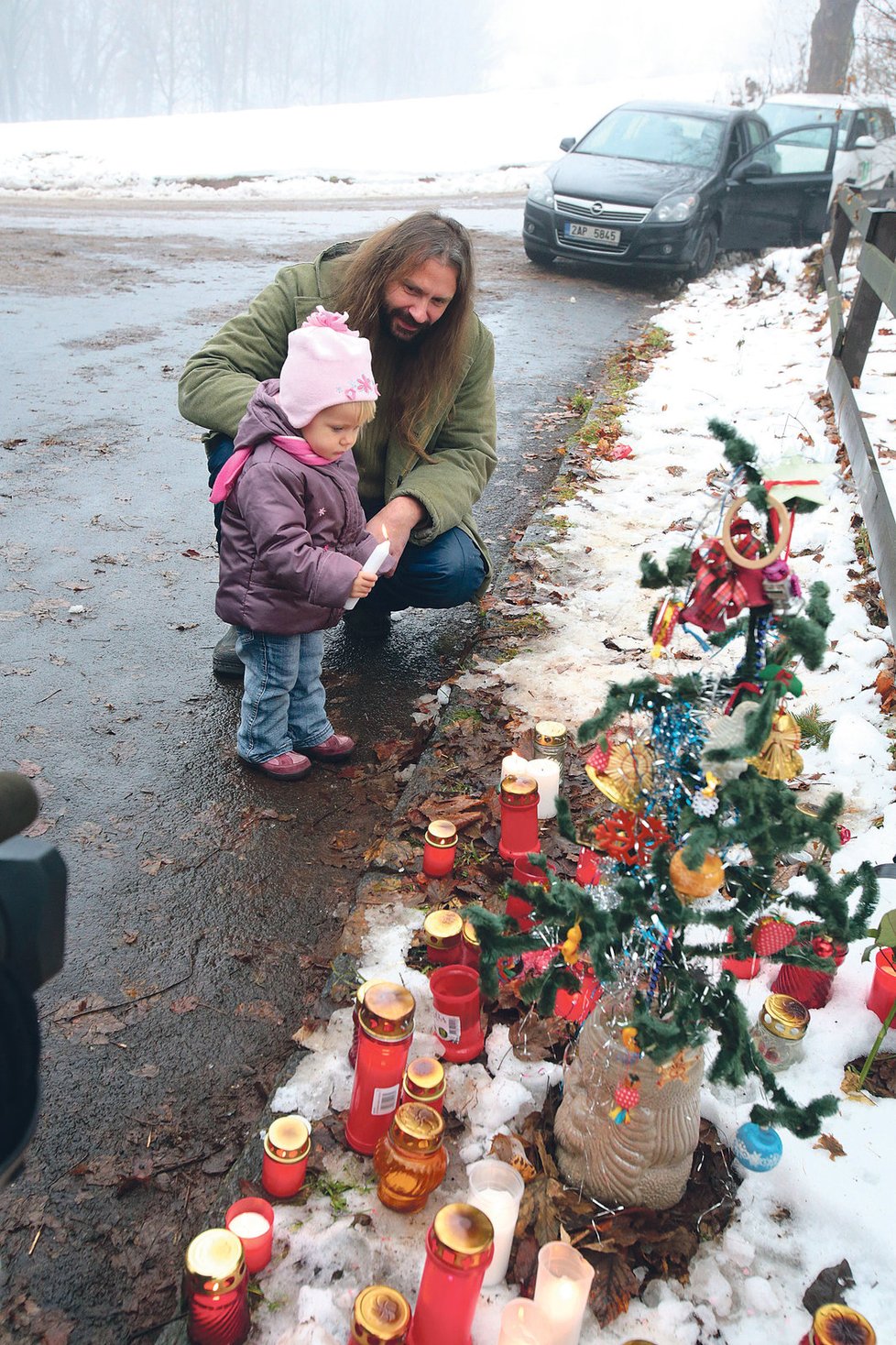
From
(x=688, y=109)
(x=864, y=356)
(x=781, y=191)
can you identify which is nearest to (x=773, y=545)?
(x=864, y=356)

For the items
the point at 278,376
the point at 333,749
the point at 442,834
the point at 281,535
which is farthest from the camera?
the point at 278,376

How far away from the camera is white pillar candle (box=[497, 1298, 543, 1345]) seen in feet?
5.40

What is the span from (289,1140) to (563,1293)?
22.6 inches

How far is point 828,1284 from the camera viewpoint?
72.8 inches

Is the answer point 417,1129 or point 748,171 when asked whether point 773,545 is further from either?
point 748,171

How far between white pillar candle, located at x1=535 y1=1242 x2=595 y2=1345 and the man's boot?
2.58 m

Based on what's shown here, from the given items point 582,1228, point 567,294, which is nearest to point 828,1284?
point 582,1228

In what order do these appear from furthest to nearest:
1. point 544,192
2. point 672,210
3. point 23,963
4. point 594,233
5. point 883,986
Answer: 1. point 544,192
2. point 594,233
3. point 672,210
4. point 883,986
5. point 23,963

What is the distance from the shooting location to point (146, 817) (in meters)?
3.18

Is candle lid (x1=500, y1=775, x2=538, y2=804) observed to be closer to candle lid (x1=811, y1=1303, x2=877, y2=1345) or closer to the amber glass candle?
the amber glass candle

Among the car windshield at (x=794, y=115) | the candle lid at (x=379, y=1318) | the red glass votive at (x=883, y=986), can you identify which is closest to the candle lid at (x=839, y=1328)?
the candle lid at (x=379, y=1318)

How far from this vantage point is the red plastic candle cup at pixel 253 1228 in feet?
5.92

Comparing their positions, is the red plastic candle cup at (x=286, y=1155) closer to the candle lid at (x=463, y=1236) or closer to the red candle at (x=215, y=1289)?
the red candle at (x=215, y=1289)

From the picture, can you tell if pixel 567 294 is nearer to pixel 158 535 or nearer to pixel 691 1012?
pixel 158 535
